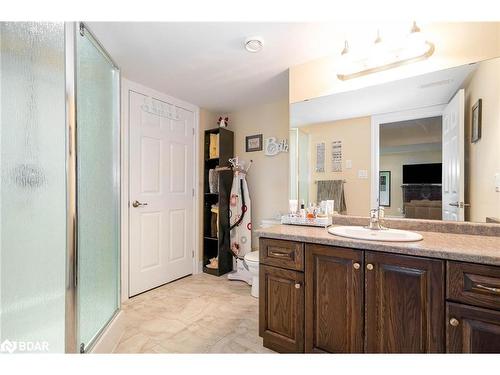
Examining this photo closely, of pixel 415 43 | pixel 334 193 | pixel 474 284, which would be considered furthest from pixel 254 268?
pixel 415 43

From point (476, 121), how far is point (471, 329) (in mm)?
1142

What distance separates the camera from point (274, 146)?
282 cm

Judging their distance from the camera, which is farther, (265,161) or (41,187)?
(265,161)

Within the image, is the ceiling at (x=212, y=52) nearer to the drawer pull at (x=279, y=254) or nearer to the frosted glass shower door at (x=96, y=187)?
the frosted glass shower door at (x=96, y=187)

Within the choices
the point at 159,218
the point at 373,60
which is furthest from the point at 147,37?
the point at 159,218

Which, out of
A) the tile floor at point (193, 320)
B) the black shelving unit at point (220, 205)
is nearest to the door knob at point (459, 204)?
the tile floor at point (193, 320)

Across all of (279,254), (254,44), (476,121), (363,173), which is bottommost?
(279,254)

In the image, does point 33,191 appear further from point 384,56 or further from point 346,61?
point 384,56

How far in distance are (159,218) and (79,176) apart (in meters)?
1.43

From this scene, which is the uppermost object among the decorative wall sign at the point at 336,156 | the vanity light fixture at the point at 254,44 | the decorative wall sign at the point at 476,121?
the vanity light fixture at the point at 254,44

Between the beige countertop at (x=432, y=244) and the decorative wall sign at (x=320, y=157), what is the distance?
0.62 meters

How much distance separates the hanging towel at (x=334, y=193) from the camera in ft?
5.96

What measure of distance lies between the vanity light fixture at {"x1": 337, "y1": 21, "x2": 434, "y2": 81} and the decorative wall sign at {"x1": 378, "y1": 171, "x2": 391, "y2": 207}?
0.73 m
